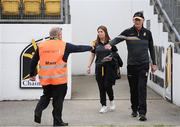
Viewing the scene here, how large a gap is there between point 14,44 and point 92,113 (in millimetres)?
2713

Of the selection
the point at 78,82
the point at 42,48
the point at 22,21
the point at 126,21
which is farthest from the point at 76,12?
the point at 42,48

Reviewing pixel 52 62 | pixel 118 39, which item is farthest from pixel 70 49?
pixel 118 39

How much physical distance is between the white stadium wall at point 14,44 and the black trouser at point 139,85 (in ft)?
8.28

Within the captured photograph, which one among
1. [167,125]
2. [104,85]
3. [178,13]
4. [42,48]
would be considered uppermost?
[178,13]

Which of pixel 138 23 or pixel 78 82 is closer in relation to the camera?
pixel 138 23

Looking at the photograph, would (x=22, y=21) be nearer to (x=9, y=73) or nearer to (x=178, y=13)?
(x=9, y=73)

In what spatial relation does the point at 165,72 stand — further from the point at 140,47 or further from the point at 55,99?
the point at 55,99

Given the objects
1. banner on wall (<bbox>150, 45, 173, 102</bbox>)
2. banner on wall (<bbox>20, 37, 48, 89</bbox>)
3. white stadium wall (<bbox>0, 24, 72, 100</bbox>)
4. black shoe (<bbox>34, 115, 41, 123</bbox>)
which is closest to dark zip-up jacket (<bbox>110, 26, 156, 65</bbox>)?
banner on wall (<bbox>150, 45, 173, 102</bbox>)

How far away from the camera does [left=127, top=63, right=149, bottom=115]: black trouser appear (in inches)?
376

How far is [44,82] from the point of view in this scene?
8.80m

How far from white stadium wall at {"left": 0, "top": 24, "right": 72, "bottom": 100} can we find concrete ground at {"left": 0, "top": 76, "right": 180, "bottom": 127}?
0.48 meters

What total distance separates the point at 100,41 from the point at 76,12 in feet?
20.9

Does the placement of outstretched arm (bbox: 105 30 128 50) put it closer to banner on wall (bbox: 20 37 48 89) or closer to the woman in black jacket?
the woman in black jacket

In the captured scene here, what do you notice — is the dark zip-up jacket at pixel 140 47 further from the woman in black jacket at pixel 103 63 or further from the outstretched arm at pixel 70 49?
the outstretched arm at pixel 70 49
